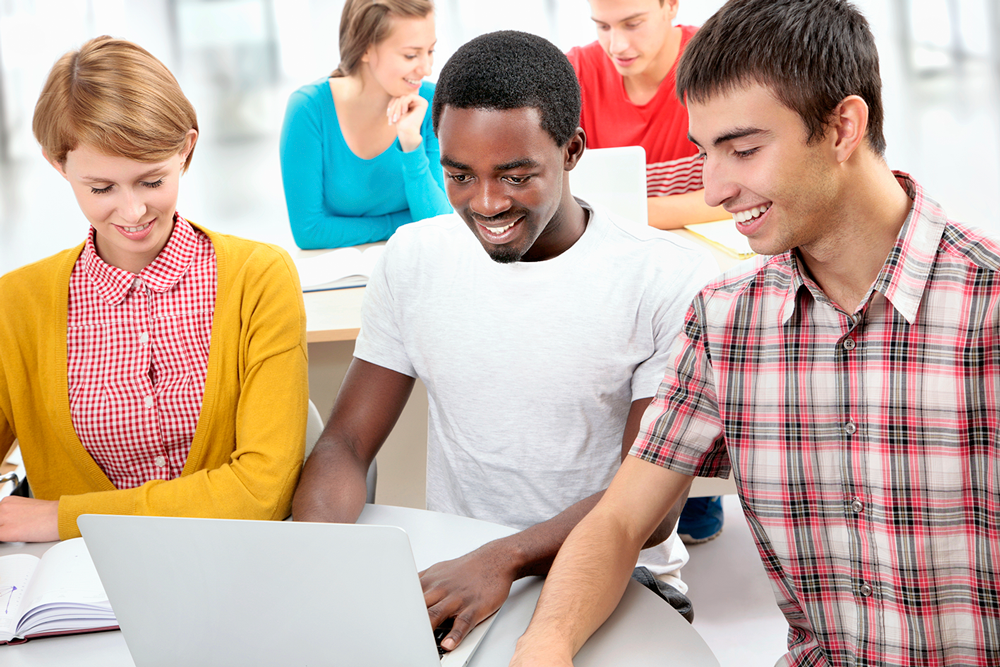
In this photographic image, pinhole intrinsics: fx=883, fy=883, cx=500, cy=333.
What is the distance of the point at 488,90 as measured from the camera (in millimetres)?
1141

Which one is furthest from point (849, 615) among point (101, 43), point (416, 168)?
point (416, 168)

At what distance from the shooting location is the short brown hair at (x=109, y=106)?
1194 millimetres

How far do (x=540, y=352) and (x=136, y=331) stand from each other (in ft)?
1.91

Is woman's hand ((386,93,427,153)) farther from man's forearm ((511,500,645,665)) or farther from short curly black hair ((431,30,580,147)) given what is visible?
man's forearm ((511,500,645,665))

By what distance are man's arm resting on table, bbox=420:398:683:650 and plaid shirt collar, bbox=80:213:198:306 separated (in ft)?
2.04

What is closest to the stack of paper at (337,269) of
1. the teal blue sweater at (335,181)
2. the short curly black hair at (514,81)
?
the teal blue sweater at (335,181)

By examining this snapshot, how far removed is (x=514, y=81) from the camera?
3.76ft

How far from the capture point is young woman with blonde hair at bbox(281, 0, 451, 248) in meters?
2.35

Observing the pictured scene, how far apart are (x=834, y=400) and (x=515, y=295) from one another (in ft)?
1.60

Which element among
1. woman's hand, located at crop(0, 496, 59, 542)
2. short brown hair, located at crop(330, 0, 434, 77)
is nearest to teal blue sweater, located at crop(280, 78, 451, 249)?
short brown hair, located at crop(330, 0, 434, 77)

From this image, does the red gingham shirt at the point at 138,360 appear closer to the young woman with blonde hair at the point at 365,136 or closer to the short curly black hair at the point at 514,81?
the short curly black hair at the point at 514,81

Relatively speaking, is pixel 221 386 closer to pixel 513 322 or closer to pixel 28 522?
pixel 28 522

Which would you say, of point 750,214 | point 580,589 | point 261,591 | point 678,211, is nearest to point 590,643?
point 580,589

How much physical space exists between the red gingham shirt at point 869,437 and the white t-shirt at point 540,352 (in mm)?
191
